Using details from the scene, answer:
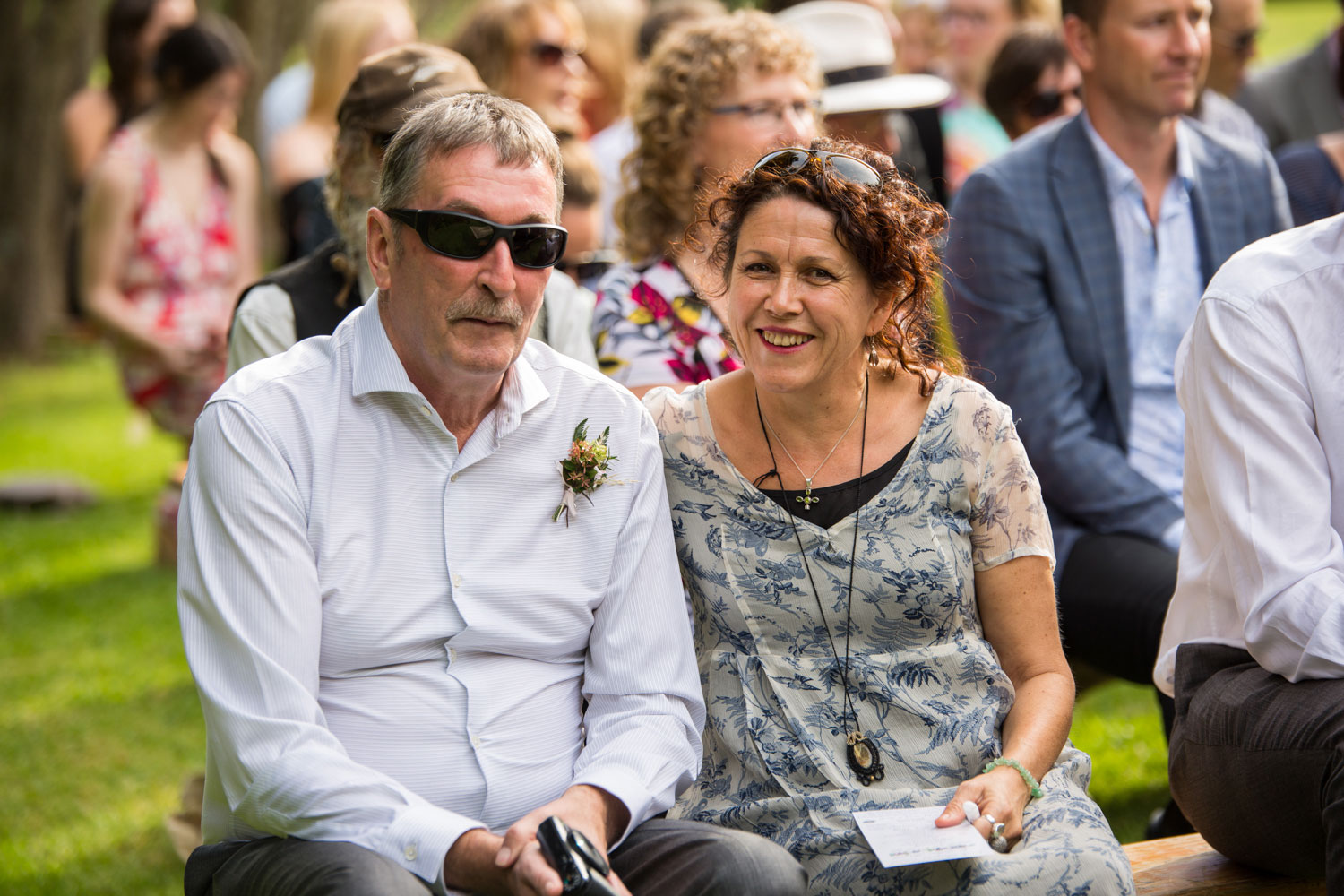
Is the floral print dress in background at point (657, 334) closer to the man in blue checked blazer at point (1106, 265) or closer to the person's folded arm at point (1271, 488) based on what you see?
the man in blue checked blazer at point (1106, 265)

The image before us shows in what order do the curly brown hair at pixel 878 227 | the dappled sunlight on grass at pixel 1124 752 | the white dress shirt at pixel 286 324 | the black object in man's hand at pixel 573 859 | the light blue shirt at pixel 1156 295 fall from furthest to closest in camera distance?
the dappled sunlight on grass at pixel 1124 752 → the light blue shirt at pixel 1156 295 → the white dress shirt at pixel 286 324 → the curly brown hair at pixel 878 227 → the black object in man's hand at pixel 573 859

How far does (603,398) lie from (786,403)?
0.42 m

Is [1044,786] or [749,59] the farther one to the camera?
[749,59]

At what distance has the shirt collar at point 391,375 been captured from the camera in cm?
275

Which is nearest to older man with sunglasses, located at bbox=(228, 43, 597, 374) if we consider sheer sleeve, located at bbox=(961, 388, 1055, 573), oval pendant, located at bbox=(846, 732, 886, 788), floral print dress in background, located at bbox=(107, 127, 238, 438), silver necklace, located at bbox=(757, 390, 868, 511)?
silver necklace, located at bbox=(757, 390, 868, 511)

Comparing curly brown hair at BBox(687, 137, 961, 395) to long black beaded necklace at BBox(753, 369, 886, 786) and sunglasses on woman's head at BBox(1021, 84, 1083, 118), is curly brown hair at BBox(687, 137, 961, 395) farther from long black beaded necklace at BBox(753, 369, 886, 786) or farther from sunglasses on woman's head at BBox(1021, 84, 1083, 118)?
sunglasses on woman's head at BBox(1021, 84, 1083, 118)

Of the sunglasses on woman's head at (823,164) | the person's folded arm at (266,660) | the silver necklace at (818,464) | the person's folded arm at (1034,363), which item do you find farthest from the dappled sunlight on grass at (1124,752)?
the person's folded arm at (266,660)

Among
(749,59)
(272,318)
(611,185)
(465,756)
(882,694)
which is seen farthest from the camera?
(611,185)

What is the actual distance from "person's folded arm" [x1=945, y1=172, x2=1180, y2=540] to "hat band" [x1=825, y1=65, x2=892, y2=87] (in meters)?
1.42

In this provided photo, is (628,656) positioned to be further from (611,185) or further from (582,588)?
(611,185)

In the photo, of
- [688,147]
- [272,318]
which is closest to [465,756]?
[272,318]

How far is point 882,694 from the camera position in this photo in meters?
2.90

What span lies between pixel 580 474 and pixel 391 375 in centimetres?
43

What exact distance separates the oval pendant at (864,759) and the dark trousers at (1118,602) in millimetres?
1242
